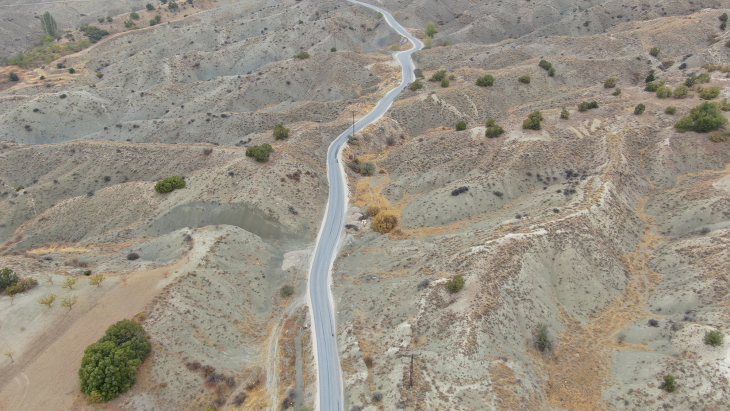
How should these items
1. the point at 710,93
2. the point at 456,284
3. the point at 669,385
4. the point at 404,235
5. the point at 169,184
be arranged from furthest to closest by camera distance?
the point at 710,93, the point at 169,184, the point at 404,235, the point at 456,284, the point at 669,385

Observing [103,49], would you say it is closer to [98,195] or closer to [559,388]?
[98,195]

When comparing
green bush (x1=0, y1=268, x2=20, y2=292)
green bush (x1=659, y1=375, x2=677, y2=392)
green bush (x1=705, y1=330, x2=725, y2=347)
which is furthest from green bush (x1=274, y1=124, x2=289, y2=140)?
green bush (x1=705, y1=330, x2=725, y2=347)

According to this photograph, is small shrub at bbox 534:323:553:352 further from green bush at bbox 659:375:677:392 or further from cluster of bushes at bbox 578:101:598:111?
cluster of bushes at bbox 578:101:598:111

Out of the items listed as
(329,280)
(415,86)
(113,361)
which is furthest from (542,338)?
(415,86)

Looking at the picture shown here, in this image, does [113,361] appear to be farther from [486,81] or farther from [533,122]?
[486,81]

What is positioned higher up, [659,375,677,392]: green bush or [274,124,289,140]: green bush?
[274,124,289,140]: green bush

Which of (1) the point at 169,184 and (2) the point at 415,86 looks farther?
(2) the point at 415,86
